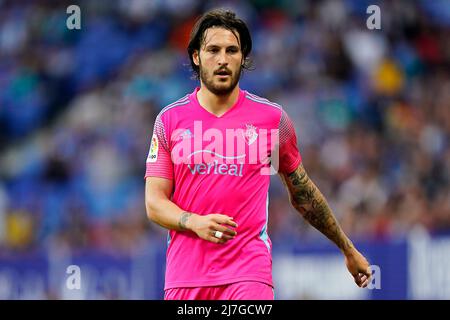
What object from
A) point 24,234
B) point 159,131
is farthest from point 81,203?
point 159,131

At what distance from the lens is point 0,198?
53.1ft

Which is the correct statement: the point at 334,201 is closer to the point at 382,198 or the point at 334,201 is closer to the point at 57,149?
the point at 382,198

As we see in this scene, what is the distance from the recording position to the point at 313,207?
22.9ft

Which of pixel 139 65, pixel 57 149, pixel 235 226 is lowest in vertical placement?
pixel 235 226

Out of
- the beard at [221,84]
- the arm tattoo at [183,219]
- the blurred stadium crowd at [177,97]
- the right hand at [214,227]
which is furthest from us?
the blurred stadium crowd at [177,97]

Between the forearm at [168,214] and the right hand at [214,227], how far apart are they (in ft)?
0.65

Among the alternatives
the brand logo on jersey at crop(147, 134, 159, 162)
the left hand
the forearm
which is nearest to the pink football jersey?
the brand logo on jersey at crop(147, 134, 159, 162)

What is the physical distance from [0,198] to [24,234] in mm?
816

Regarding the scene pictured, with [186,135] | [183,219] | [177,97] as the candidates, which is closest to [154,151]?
[186,135]

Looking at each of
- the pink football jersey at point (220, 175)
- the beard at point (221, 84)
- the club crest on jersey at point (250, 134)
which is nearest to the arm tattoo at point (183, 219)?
the pink football jersey at point (220, 175)

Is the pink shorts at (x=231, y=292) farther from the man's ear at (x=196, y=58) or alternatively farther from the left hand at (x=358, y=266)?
the man's ear at (x=196, y=58)

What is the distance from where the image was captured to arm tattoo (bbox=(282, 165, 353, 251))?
6.95 metres

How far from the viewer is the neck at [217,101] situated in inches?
261

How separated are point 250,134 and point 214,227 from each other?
835 millimetres
